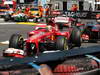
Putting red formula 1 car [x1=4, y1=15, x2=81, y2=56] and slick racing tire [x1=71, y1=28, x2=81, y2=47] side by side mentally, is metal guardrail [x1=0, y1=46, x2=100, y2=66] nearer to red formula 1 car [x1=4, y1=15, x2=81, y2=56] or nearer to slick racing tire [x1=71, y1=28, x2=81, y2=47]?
red formula 1 car [x1=4, y1=15, x2=81, y2=56]

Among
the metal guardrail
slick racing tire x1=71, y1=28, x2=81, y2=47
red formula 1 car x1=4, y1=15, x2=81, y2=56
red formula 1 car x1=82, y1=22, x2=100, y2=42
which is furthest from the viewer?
red formula 1 car x1=82, y1=22, x2=100, y2=42

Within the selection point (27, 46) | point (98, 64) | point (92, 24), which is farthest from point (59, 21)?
point (98, 64)

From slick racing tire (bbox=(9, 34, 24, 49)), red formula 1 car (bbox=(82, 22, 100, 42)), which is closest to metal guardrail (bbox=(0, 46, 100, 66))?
slick racing tire (bbox=(9, 34, 24, 49))

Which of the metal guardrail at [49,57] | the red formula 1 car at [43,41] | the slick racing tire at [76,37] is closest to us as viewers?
the metal guardrail at [49,57]

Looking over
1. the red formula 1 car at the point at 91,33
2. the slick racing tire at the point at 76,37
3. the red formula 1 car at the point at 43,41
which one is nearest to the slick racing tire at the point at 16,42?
the red formula 1 car at the point at 43,41

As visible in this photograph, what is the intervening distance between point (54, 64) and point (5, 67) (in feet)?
3.13

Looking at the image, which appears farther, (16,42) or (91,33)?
(91,33)

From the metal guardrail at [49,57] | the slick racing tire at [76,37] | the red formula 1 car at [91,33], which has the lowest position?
the red formula 1 car at [91,33]

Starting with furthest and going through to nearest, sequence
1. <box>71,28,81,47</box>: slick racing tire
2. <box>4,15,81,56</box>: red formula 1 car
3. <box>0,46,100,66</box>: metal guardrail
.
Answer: <box>71,28,81,47</box>: slick racing tire → <box>4,15,81,56</box>: red formula 1 car → <box>0,46,100,66</box>: metal guardrail

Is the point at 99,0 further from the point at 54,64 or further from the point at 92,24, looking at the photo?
A: the point at 54,64

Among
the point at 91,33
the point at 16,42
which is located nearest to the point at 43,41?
the point at 16,42

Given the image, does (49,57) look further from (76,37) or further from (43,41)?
(76,37)

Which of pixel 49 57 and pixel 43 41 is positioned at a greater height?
pixel 49 57

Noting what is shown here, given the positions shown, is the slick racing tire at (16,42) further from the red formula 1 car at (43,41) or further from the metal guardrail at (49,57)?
the metal guardrail at (49,57)
